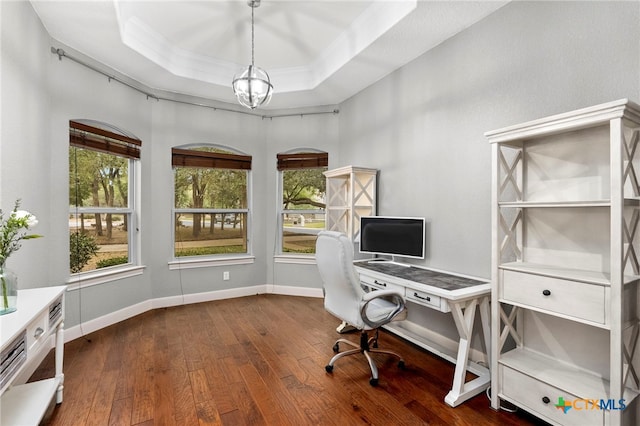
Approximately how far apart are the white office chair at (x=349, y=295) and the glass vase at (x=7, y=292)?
180 centimetres

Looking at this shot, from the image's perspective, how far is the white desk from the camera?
2.07 meters

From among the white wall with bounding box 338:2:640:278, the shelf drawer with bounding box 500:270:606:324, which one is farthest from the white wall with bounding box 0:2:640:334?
the shelf drawer with bounding box 500:270:606:324

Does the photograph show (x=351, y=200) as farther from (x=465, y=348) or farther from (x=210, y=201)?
(x=210, y=201)

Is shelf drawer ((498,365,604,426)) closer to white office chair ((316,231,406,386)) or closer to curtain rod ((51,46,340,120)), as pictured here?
white office chair ((316,231,406,386))

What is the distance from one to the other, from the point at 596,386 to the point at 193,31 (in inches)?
166

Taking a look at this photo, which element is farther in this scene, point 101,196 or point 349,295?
point 101,196

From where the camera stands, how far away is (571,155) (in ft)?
6.37

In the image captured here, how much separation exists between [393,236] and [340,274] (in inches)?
43.4

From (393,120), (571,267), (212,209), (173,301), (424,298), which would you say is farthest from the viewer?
(212,209)

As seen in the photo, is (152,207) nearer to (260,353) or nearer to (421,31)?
(260,353)

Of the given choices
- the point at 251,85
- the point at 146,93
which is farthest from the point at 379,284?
the point at 146,93

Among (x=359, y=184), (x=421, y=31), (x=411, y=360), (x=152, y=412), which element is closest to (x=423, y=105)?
(x=421, y=31)

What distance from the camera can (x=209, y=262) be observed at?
4.32m

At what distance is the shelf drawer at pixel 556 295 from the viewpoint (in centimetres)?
154
